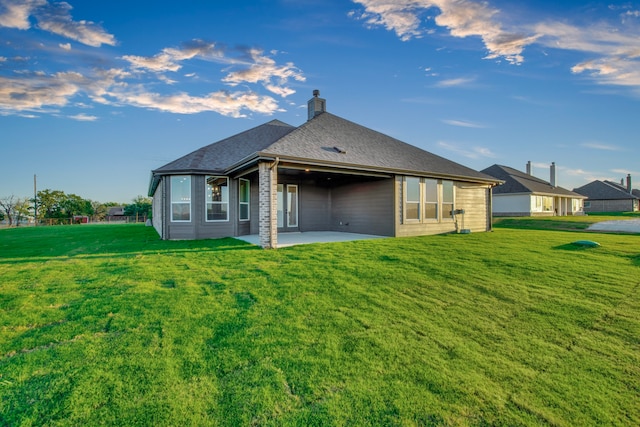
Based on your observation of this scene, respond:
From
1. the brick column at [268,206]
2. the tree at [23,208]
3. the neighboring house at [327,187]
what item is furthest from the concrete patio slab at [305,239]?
the tree at [23,208]

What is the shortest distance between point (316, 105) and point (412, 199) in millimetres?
6679

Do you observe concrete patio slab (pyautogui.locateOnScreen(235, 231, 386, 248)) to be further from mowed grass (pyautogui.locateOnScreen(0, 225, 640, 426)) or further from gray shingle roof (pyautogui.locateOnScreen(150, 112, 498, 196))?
mowed grass (pyautogui.locateOnScreen(0, 225, 640, 426))

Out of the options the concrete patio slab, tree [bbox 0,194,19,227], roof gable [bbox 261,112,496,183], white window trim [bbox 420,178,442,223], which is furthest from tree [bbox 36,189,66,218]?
white window trim [bbox 420,178,442,223]

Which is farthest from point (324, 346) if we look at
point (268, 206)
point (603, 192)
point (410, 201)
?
point (603, 192)

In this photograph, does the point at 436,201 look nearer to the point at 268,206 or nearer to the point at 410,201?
the point at 410,201

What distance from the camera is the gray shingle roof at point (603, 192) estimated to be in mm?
39556

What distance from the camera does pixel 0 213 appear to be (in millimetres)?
33969

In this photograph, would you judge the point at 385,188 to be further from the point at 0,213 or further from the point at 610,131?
the point at 0,213

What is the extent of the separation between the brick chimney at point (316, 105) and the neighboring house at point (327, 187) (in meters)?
0.05

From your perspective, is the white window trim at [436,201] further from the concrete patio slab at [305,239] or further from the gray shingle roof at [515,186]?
the gray shingle roof at [515,186]

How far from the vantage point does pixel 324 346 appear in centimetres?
288

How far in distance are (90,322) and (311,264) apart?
3761 mm

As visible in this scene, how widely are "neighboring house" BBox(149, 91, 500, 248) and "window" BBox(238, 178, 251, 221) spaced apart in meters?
0.04

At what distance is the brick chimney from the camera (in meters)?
13.9
